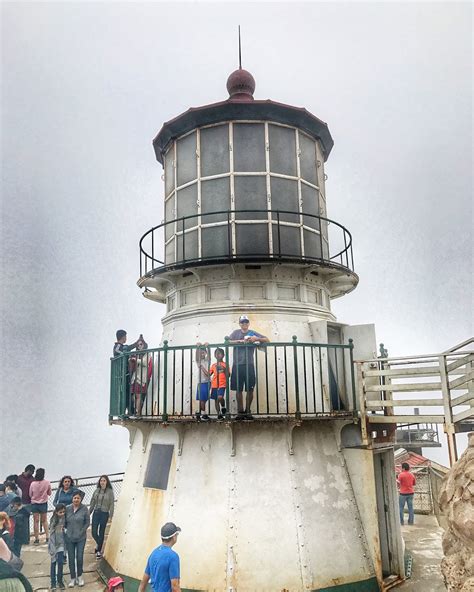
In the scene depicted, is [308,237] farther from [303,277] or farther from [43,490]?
[43,490]

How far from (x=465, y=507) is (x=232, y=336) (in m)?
4.91

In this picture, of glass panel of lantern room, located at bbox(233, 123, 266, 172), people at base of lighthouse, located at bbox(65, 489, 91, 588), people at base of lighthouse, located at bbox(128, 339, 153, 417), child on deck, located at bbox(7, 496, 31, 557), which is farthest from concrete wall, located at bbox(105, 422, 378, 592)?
glass panel of lantern room, located at bbox(233, 123, 266, 172)

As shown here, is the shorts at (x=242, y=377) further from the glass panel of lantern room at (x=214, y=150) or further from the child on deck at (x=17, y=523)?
the child on deck at (x=17, y=523)

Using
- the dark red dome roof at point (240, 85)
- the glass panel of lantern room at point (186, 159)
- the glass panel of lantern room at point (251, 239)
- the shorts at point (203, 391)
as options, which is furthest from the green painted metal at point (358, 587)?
the dark red dome roof at point (240, 85)

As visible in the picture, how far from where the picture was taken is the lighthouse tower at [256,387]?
880cm

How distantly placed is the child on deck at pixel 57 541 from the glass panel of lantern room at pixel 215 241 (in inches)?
243

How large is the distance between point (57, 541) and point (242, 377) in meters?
5.03

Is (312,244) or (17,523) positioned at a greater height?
(312,244)

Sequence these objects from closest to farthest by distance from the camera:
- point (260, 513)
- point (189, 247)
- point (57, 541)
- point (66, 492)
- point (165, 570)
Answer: point (165, 570), point (260, 513), point (57, 541), point (66, 492), point (189, 247)

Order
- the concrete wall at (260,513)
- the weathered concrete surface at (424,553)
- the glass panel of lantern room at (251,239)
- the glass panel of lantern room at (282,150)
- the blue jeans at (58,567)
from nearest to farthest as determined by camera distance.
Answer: the concrete wall at (260,513) < the blue jeans at (58,567) < the weathered concrete surface at (424,553) < the glass panel of lantern room at (251,239) < the glass panel of lantern room at (282,150)

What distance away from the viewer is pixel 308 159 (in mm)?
11922

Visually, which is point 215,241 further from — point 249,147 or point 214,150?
point 249,147

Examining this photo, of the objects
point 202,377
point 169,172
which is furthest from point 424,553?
point 169,172

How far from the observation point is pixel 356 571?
898cm
